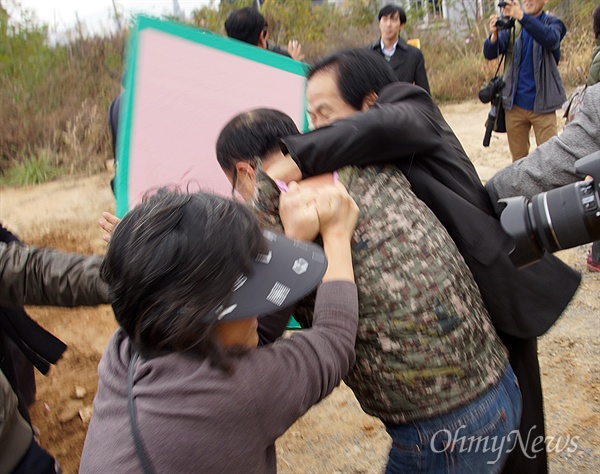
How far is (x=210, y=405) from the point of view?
836 mm

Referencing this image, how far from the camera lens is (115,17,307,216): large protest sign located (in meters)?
1.94

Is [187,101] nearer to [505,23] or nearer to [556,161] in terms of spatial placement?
[556,161]

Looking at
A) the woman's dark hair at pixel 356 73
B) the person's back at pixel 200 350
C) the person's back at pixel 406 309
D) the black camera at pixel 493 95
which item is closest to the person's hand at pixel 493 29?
the black camera at pixel 493 95

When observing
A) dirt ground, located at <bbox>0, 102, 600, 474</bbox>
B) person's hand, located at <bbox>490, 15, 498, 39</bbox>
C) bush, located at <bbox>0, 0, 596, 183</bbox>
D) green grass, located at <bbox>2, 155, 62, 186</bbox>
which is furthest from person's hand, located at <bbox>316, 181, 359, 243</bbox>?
green grass, located at <bbox>2, 155, 62, 186</bbox>

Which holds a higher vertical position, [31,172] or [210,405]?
[210,405]

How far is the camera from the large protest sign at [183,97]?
194 centimetres

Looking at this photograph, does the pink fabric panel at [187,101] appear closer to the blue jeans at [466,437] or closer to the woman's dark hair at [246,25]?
the blue jeans at [466,437]

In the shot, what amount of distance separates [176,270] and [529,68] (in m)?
4.74

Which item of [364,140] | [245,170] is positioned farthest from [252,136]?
[364,140]

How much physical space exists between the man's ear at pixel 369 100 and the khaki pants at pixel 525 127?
3856 mm

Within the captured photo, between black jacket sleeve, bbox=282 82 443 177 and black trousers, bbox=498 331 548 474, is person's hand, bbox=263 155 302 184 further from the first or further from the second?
black trousers, bbox=498 331 548 474

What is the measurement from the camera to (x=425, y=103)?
1371 mm

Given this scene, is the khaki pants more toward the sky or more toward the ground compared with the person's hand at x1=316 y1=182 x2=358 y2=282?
more toward the ground

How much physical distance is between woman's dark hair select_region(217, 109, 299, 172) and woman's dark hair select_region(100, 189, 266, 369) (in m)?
0.51
